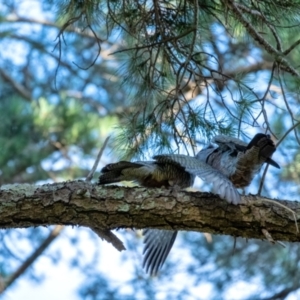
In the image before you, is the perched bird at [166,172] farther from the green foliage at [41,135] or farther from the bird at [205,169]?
the green foliage at [41,135]

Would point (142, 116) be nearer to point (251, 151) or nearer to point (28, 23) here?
point (251, 151)

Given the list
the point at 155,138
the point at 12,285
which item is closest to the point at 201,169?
the point at 155,138

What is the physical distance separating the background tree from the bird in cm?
7

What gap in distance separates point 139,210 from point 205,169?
7.9 inches

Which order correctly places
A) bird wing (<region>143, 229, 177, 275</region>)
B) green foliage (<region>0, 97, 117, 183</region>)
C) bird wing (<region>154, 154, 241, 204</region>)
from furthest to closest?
1. green foliage (<region>0, 97, 117, 183</region>)
2. bird wing (<region>143, 229, 177, 275</region>)
3. bird wing (<region>154, 154, 241, 204</region>)

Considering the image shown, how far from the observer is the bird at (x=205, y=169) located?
192 cm

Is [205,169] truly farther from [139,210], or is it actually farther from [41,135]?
[41,135]

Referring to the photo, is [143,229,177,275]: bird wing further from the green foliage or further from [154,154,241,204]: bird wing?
the green foliage

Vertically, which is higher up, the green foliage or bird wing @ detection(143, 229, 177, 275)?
the green foliage

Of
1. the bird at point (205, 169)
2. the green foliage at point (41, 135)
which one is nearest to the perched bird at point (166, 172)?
the bird at point (205, 169)

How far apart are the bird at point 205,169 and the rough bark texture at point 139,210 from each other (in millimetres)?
71

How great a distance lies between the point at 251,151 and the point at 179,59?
0.49m

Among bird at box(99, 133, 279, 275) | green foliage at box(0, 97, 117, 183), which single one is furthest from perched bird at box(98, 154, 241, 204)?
green foliage at box(0, 97, 117, 183)

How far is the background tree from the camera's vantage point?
2.22m
